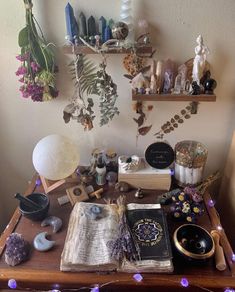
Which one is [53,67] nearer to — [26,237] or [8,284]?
[26,237]

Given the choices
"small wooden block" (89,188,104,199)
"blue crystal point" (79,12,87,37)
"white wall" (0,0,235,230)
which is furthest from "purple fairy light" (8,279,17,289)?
"blue crystal point" (79,12,87,37)

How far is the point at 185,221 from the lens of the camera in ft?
3.32

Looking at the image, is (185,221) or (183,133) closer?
(185,221)

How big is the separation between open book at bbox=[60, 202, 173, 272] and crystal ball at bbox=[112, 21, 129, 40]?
631 millimetres

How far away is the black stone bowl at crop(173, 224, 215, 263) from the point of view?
830mm

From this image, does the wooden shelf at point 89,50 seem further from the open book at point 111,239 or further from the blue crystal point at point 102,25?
the open book at point 111,239

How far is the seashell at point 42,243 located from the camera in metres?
0.90

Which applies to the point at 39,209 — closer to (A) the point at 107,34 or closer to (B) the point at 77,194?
(B) the point at 77,194

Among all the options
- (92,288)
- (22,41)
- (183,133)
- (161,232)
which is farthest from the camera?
(183,133)

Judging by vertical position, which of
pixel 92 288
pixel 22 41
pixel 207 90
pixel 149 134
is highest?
pixel 22 41

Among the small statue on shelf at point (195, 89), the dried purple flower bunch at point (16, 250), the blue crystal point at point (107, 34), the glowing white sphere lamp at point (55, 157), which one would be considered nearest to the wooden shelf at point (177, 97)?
the small statue on shelf at point (195, 89)

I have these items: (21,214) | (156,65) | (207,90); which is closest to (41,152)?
(21,214)

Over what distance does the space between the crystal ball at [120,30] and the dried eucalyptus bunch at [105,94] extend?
0.42 feet

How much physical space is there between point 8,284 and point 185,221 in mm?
634
